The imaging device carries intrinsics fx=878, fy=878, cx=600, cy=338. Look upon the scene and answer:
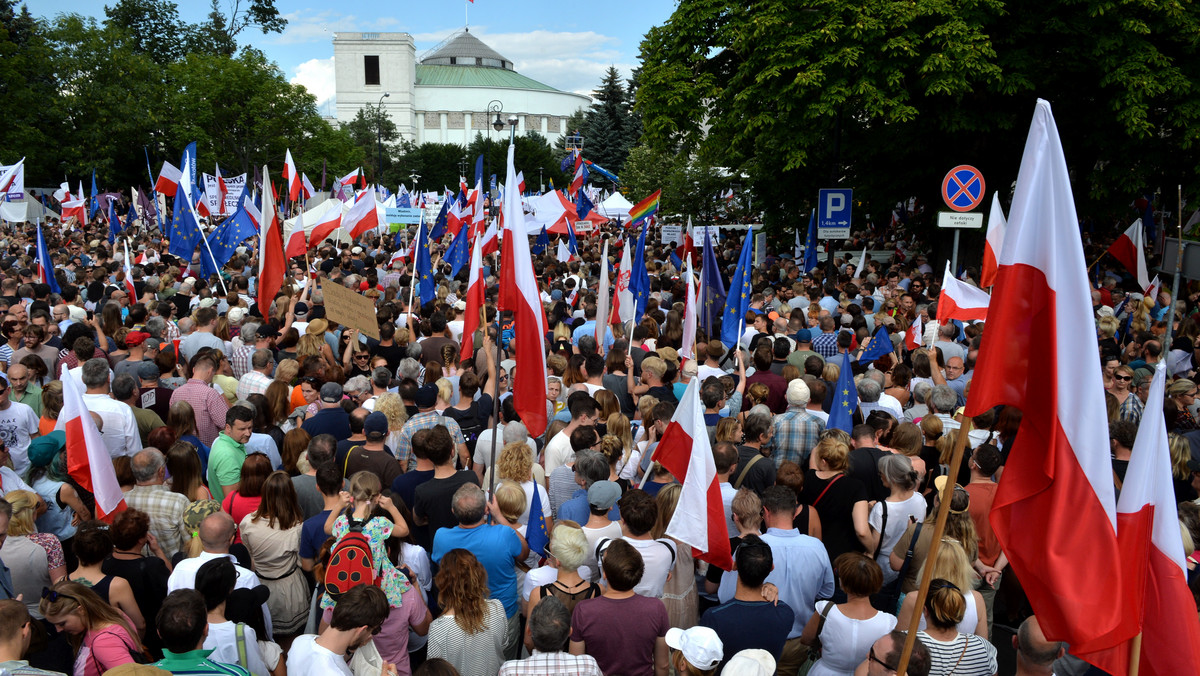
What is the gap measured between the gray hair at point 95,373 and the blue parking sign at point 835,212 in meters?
12.9

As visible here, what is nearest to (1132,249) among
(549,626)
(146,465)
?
(549,626)

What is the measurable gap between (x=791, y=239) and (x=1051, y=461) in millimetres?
20912

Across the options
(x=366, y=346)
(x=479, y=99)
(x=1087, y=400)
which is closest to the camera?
(x=1087, y=400)

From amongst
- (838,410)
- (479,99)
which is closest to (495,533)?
(838,410)

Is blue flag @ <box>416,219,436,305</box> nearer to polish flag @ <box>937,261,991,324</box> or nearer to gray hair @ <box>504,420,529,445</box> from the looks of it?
gray hair @ <box>504,420,529,445</box>

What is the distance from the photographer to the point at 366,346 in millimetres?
9609

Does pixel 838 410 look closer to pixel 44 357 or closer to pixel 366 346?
pixel 366 346

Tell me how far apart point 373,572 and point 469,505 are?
0.70 metres

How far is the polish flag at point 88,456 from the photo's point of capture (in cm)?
482

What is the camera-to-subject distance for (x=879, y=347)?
9.14 m

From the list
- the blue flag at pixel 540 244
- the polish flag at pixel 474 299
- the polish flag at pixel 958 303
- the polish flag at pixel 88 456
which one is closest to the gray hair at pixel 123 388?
the polish flag at pixel 88 456

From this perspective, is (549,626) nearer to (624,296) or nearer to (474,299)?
(474,299)

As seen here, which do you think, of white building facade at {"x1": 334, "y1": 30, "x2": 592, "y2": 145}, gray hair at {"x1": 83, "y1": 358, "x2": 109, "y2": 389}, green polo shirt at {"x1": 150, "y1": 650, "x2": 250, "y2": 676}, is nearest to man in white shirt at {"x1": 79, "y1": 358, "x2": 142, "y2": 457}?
gray hair at {"x1": 83, "y1": 358, "x2": 109, "y2": 389}

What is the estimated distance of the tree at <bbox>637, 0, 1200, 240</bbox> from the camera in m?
15.8
